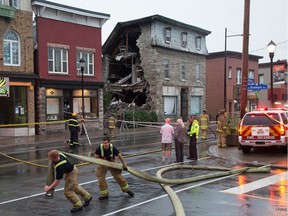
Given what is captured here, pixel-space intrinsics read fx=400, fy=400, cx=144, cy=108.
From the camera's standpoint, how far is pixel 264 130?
1492 centimetres

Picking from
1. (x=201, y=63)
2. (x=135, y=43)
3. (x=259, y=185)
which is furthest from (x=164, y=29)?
(x=259, y=185)

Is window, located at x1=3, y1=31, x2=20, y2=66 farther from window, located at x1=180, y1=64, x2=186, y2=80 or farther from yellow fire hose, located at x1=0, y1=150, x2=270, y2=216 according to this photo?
window, located at x1=180, y1=64, x2=186, y2=80

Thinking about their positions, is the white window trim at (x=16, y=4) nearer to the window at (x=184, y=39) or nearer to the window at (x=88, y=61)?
the window at (x=88, y=61)

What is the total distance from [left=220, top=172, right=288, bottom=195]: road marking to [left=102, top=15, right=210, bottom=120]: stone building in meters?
25.9

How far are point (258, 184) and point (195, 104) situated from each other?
106 feet

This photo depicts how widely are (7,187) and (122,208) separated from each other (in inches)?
146

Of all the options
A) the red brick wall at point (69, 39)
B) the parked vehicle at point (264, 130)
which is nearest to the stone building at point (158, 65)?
the red brick wall at point (69, 39)

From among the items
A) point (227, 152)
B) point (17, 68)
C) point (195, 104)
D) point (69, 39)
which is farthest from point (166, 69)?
point (227, 152)

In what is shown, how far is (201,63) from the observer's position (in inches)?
1692

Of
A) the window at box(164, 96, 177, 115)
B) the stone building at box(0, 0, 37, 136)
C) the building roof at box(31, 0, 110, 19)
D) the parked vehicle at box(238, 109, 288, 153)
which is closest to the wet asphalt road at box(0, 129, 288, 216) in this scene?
the parked vehicle at box(238, 109, 288, 153)

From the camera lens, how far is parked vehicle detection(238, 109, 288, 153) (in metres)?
14.8

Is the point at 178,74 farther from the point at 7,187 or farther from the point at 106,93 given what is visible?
the point at 7,187

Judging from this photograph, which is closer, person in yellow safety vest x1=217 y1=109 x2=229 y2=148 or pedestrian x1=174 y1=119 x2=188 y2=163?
pedestrian x1=174 y1=119 x2=188 y2=163

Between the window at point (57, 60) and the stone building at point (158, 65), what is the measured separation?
955 cm
